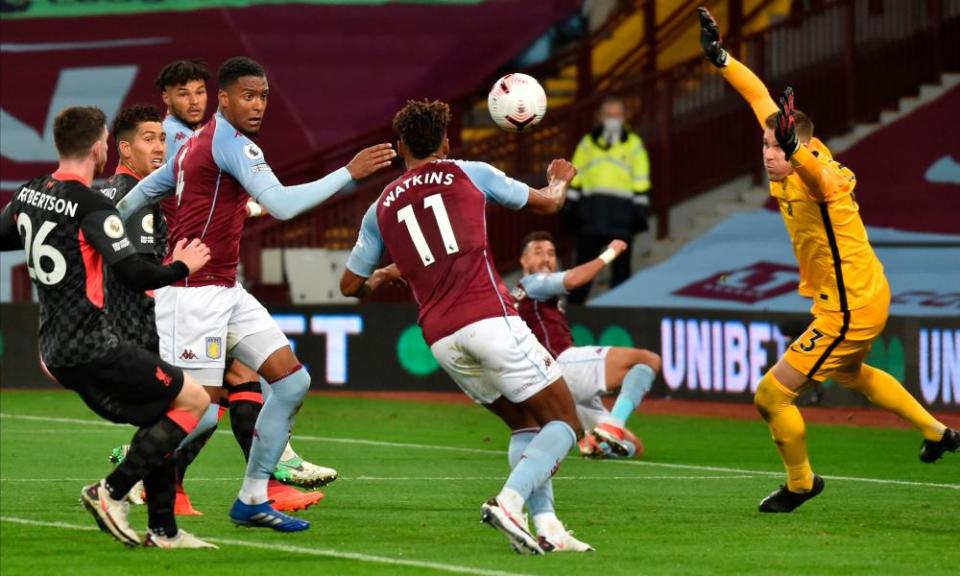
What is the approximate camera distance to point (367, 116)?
2545 centimetres

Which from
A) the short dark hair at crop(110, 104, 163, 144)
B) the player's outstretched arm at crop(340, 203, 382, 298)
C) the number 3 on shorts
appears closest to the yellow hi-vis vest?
the number 3 on shorts

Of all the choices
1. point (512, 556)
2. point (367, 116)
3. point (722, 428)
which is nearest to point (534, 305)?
point (722, 428)

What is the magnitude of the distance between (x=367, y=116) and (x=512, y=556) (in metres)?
16.6

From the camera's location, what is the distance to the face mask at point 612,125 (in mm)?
21344

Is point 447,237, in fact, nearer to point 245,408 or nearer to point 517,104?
point 517,104

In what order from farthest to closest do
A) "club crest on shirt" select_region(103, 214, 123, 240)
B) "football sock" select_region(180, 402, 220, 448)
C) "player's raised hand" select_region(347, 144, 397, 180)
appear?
"football sock" select_region(180, 402, 220, 448), "player's raised hand" select_region(347, 144, 397, 180), "club crest on shirt" select_region(103, 214, 123, 240)

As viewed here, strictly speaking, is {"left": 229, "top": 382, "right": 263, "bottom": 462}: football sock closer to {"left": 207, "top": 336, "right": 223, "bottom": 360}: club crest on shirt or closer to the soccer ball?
{"left": 207, "top": 336, "right": 223, "bottom": 360}: club crest on shirt

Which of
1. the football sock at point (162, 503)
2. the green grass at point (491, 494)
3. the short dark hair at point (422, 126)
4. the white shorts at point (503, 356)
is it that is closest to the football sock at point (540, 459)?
the white shorts at point (503, 356)

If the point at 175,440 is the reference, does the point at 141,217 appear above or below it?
above

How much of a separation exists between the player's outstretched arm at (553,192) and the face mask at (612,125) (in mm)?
11691

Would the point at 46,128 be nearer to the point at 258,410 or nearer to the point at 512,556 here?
the point at 258,410

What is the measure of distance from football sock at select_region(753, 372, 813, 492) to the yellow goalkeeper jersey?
1.93ft

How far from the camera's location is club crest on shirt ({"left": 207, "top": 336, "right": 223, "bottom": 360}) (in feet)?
33.7

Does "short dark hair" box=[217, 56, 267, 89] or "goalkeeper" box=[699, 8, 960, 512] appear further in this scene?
"goalkeeper" box=[699, 8, 960, 512]
